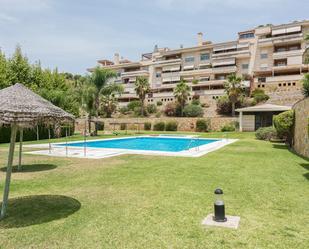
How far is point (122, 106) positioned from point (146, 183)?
4981 centimetres

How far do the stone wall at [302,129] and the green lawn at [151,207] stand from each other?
3471 millimetres

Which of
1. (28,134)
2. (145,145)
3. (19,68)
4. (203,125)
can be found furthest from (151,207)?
(203,125)

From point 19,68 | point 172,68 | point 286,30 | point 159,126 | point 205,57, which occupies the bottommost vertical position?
point 159,126

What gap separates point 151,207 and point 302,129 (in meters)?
12.2

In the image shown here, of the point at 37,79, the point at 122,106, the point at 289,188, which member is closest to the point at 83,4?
the point at 289,188

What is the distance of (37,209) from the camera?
227 inches

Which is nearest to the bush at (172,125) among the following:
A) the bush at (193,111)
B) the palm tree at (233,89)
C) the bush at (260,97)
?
the bush at (193,111)

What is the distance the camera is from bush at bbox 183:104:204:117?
148ft

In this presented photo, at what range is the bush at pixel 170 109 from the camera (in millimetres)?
49281

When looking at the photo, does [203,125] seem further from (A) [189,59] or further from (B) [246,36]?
(B) [246,36]

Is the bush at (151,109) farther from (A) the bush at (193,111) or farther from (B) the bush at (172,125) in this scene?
(B) the bush at (172,125)

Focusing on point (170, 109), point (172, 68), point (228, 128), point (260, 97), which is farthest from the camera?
point (172, 68)

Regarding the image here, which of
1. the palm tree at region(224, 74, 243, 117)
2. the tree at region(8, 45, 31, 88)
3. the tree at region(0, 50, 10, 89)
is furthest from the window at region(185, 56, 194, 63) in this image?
the tree at region(0, 50, 10, 89)

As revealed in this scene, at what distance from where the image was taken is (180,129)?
41.2 metres
